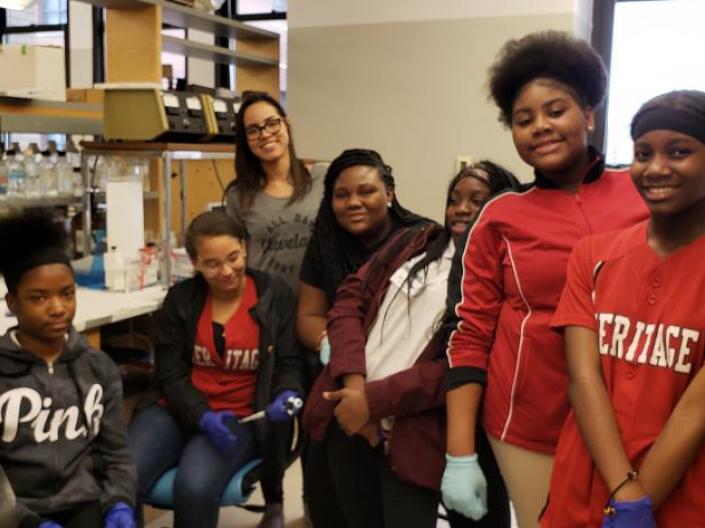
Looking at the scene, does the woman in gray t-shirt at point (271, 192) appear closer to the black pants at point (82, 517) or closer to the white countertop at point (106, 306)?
the white countertop at point (106, 306)

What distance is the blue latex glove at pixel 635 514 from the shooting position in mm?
1082

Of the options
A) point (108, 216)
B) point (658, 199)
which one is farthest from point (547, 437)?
point (108, 216)

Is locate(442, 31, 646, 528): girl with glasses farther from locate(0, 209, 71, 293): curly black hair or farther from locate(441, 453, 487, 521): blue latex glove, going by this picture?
locate(0, 209, 71, 293): curly black hair

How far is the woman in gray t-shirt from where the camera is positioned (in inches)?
91.2

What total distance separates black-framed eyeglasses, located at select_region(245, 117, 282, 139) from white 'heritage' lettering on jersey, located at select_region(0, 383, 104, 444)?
96 centimetres

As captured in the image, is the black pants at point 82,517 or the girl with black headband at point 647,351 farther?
the black pants at point 82,517

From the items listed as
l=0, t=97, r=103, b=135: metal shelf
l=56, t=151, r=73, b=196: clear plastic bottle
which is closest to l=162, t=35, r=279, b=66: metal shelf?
l=0, t=97, r=103, b=135: metal shelf

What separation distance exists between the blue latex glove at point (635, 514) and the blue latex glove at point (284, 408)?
1.09 metres

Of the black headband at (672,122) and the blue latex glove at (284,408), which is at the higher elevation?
the black headband at (672,122)

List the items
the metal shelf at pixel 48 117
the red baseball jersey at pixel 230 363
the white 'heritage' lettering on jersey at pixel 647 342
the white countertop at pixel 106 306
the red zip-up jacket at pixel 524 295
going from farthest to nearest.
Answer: the metal shelf at pixel 48 117
the white countertop at pixel 106 306
the red baseball jersey at pixel 230 363
the red zip-up jacket at pixel 524 295
the white 'heritage' lettering on jersey at pixel 647 342

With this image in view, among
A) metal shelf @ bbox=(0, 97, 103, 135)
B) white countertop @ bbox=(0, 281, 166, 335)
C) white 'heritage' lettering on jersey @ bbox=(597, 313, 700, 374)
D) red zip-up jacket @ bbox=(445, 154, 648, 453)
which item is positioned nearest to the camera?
white 'heritage' lettering on jersey @ bbox=(597, 313, 700, 374)

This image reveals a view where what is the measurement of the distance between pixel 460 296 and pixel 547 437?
316 mm

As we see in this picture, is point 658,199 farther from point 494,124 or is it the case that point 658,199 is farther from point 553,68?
point 494,124

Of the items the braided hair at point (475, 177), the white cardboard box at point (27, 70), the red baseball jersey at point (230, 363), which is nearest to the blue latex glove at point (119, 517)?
the red baseball jersey at point (230, 363)
